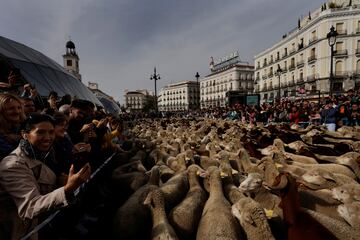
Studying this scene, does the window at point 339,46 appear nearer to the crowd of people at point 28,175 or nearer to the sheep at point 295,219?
the sheep at point 295,219

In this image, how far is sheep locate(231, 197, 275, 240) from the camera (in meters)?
2.51

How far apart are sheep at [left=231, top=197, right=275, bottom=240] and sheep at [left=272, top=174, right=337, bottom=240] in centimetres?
30

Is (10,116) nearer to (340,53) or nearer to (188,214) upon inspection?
(188,214)

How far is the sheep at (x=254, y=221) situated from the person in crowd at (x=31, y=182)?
5.66 ft

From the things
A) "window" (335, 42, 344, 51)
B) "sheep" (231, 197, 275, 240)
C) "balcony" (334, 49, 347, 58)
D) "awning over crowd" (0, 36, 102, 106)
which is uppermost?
"window" (335, 42, 344, 51)

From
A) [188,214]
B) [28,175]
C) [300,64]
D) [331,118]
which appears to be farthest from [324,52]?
[28,175]

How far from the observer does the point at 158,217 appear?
2.91 meters

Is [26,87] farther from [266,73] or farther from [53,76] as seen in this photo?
[266,73]

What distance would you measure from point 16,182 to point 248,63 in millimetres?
92008

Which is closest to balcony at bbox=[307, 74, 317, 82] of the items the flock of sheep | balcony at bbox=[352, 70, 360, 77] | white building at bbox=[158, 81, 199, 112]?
balcony at bbox=[352, 70, 360, 77]

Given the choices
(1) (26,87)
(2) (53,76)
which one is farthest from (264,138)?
(2) (53,76)

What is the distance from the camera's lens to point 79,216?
10.5 ft

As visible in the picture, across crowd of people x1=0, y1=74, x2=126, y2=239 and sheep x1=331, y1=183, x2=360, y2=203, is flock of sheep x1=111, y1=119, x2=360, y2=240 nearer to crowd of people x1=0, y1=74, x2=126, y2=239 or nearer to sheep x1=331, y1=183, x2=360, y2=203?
sheep x1=331, y1=183, x2=360, y2=203

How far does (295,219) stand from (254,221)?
46 cm
